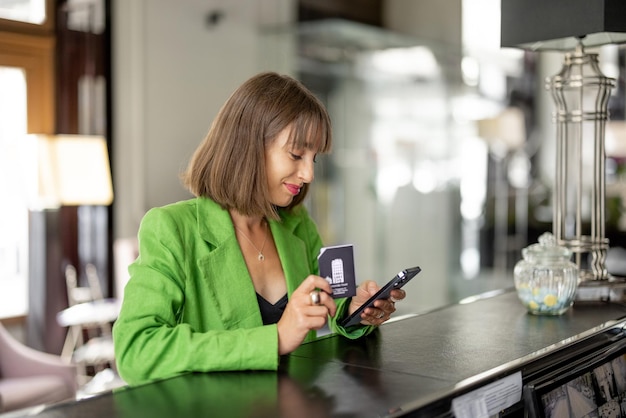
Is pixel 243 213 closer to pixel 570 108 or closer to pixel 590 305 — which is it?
pixel 590 305

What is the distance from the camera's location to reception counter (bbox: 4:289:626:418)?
128 cm

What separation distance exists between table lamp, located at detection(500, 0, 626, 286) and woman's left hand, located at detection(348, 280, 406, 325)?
2.97 ft

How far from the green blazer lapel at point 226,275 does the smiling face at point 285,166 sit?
0.14m

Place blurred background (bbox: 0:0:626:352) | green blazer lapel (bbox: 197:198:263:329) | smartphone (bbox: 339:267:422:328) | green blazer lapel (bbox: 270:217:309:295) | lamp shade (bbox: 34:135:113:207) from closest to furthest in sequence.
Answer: smartphone (bbox: 339:267:422:328) < green blazer lapel (bbox: 197:198:263:329) < green blazer lapel (bbox: 270:217:309:295) < lamp shade (bbox: 34:135:113:207) < blurred background (bbox: 0:0:626:352)

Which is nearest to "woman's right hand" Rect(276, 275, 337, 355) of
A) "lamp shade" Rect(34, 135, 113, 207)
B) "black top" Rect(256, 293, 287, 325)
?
"black top" Rect(256, 293, 287, 325)

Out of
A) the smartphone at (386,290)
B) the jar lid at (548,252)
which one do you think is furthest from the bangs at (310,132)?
the jar lid at (548,252)

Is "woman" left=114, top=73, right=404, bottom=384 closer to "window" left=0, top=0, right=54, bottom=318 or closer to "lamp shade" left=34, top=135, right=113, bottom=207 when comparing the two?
"lamp shade" left=34, top=135, right=113, bottom=207

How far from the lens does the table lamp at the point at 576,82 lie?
2377 mm

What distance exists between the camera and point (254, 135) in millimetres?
1778

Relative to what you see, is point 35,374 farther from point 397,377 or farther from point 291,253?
point 397,377

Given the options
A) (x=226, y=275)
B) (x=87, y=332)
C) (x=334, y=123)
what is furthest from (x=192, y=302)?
(x=334, y=123)

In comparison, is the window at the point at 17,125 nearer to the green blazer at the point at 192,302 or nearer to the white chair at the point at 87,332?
the white chair at the point at 87,332

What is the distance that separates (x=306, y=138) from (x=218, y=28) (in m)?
4.39

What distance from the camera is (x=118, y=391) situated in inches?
54.4
